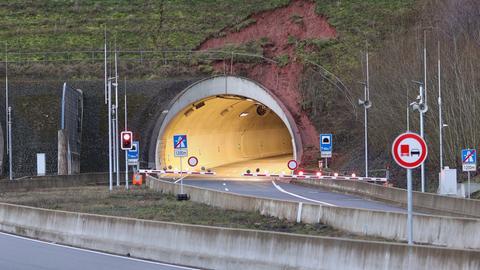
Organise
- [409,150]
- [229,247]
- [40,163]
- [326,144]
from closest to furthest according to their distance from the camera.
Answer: [409,150]
[229,247]
[326,144]
[40,163]

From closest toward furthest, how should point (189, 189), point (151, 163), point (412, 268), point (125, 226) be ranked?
point (412, 268), point (125, 226), point (189, 189), point (151, 163)

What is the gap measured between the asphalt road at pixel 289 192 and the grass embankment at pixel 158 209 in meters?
4.80

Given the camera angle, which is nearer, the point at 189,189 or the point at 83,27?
the point at 189,189

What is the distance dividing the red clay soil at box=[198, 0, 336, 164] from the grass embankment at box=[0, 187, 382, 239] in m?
19.9

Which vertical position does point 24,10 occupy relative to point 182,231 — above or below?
above

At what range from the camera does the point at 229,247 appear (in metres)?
15.5

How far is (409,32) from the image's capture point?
2238 inches

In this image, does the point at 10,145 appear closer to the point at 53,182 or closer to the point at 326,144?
the point at 53,182

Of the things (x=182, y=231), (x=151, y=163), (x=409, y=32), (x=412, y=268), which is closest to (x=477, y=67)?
(x=409, y=32)

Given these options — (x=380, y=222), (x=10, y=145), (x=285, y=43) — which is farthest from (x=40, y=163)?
(x=380, y=222)

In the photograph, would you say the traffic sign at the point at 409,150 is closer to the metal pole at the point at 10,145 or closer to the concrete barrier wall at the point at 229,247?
the concrete barrier wall at the point at 229,247

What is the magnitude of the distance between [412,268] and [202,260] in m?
5.22

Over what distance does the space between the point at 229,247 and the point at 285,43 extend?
160 ft

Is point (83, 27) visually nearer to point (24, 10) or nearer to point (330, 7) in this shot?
point (24, 10)
